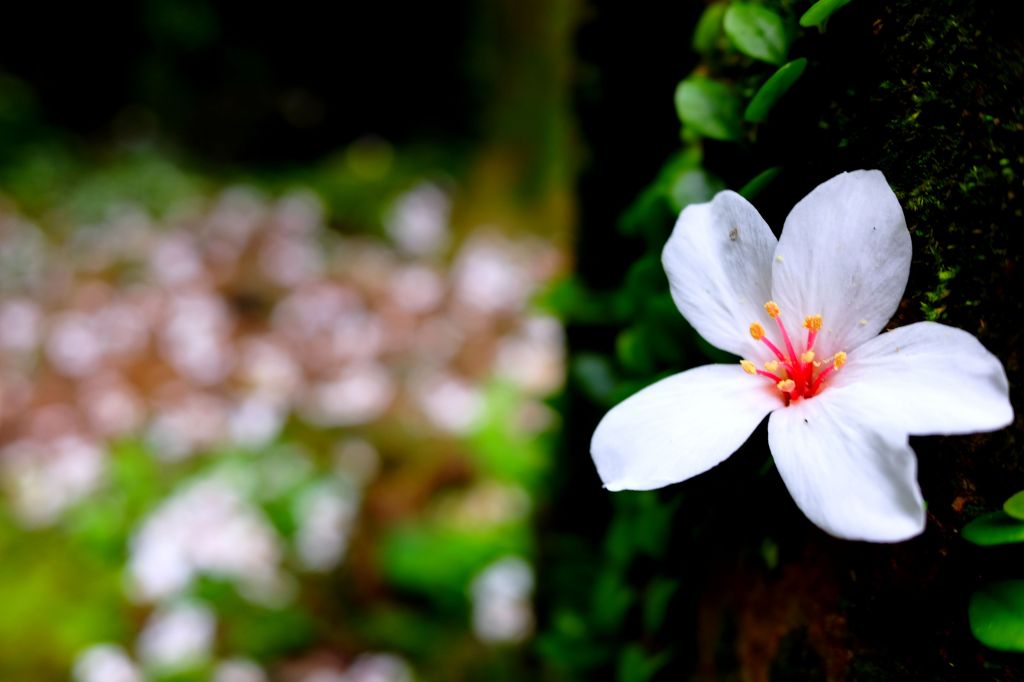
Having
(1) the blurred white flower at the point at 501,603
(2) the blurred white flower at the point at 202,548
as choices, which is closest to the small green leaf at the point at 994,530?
(1) the blurred white flower at the point at 501,603

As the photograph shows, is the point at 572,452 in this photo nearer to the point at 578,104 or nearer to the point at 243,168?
the point at 578,104

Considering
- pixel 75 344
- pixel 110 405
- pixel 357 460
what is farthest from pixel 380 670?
pixel 75 344

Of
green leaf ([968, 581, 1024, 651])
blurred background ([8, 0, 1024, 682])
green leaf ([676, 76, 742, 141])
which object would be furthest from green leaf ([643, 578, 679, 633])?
green leaf ([676, 76, 742, 141])

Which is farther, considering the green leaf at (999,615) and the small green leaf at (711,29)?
the small green leaf at (711,29)

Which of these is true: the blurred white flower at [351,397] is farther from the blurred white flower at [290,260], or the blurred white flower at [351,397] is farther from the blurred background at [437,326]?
the blurred white flower at [290,260]

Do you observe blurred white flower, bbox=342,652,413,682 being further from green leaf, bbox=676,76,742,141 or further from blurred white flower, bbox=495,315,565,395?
green leaf, bbox=676,76,742,141

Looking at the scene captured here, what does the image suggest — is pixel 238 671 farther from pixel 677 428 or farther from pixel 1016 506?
pixel 1016 506
